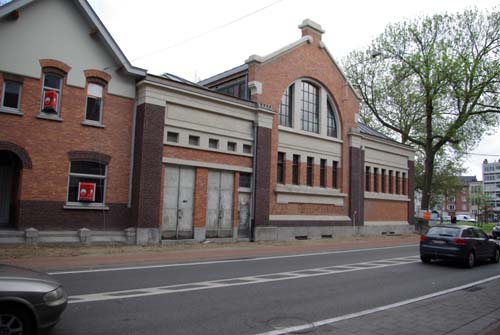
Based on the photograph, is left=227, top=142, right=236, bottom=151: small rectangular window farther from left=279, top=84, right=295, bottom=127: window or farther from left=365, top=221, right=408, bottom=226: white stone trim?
left=365, top=221, right=408, bottom=226: white stone trim

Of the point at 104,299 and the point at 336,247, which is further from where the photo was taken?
the point at 336,247

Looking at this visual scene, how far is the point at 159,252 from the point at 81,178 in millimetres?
4921

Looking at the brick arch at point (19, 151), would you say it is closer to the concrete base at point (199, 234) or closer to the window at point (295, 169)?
the concrete base at point (199, 234)

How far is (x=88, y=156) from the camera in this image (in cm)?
1784

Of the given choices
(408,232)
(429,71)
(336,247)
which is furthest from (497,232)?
(336,247)

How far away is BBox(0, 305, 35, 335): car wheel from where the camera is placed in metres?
4.68

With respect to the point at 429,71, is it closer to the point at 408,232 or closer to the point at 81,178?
the point at 408,232

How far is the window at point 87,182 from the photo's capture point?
17.5 metres

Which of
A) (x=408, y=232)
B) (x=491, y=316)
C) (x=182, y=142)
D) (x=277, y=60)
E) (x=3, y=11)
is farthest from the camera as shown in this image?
(x=408, y=232)

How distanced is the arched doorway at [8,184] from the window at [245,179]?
35.3ft

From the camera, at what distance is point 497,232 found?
37.6 metres

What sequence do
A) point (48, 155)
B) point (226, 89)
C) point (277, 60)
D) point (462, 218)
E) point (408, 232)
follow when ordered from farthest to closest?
point (462, 218) → point (408, 232) → point (226, 89) → point (277, 60) → point (48, 155)

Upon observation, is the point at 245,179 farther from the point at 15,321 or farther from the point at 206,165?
the point at 15,321

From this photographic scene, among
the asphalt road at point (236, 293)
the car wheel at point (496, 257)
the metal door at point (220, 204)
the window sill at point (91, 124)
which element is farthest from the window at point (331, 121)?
the window sill at point (91, 124)
